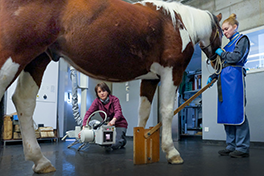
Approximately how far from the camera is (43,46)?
1.04 m

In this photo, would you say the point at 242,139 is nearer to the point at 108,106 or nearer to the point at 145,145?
the point at 145,145

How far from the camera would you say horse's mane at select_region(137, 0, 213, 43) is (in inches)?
59.6

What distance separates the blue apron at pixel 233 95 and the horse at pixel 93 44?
0.73m

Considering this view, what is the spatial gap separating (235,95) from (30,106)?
183cm

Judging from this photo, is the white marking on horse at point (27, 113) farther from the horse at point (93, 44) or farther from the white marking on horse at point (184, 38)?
the white marking on horse at point (184, 38)

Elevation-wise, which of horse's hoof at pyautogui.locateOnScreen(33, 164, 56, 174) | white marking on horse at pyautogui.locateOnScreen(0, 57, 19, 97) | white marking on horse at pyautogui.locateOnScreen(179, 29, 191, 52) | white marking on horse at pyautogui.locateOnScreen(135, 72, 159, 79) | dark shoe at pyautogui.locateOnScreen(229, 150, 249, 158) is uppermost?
white marking on horse at pyautogui.locateOnScreen(179, 29, 191, 52)

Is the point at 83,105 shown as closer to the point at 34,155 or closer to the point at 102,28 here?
the point at 34,155

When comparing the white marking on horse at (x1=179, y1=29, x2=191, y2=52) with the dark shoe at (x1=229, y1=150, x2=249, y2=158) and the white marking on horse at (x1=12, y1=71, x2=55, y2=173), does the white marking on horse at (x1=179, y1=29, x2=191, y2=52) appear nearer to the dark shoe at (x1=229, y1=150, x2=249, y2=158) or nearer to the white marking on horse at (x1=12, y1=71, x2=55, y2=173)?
the white marking on horse at (x1=12, y1=71, x2=55, y2=173)

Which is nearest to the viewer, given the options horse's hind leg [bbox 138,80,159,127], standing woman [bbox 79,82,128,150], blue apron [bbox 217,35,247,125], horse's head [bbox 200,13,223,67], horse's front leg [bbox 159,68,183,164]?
horse's front leg [bbox 159,68,183,164]

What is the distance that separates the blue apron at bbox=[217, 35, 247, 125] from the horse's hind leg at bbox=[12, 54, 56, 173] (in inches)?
67.0

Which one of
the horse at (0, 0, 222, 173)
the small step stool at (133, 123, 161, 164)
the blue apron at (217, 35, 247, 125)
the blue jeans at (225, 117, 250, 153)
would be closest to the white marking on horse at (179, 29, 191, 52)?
the horse at (0, 0, 222, 173)

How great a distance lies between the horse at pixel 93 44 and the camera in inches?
38.9

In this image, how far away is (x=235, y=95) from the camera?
2.09m

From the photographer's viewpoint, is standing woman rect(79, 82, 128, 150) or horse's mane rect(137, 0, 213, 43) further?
standing woman rect(79, 82, 128, 150)
